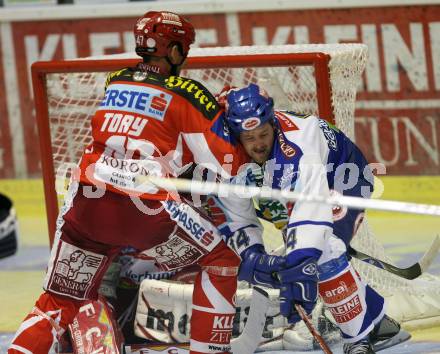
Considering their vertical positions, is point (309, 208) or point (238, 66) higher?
point (238, 66)

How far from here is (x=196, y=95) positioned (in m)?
4.07

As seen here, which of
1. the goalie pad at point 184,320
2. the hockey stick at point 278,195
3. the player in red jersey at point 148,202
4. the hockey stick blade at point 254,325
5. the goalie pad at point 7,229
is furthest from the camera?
the goalie pad at point 7,229

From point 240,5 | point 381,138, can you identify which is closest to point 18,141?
point 240,5

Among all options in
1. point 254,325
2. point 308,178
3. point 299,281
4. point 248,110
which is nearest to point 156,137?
point 248,110

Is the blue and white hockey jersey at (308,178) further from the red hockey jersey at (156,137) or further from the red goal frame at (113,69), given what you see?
the red goal frame at (113,69)

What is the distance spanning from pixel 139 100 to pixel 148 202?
1.12ft

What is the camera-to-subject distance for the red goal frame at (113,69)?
4730 millimetres

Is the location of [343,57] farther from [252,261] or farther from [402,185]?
[402,185]

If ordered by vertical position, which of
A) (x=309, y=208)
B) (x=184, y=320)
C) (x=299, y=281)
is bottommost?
(x=184, y=320)

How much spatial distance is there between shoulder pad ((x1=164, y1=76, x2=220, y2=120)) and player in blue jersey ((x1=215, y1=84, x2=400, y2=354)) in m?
0.06

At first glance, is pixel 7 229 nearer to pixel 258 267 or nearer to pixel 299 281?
pixel 258 267

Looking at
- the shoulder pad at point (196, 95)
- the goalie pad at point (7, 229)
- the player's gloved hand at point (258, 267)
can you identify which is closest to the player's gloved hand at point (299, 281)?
the player's gloved hand at point (258, 267)

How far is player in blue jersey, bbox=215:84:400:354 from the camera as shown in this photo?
3.88 metres

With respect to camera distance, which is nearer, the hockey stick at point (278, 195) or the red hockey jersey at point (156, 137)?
the hockey stick at point (278, 195)
